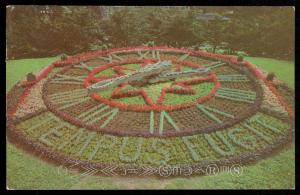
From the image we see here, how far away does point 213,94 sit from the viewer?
7.32m

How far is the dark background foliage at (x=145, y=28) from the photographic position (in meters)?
7.32

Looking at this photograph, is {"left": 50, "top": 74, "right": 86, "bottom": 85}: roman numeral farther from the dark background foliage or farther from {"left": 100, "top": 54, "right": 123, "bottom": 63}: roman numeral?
{"left": 100, "top": 54, "right": 123, "bottom": 63}: roman numeral

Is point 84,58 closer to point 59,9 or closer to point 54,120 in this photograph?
point 59,9

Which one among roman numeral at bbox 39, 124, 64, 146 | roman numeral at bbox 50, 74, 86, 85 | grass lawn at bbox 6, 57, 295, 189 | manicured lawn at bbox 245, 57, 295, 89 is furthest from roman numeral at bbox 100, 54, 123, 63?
grass lawn at bbox 6, 57, 295, 189

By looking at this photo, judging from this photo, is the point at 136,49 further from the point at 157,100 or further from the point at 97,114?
the point at 97,114

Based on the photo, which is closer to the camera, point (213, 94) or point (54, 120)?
point (54, 120)

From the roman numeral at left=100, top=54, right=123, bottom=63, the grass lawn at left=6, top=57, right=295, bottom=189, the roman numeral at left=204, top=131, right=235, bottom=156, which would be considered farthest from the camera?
the roman numeral at left=100, top=54, right=123, bottom=63

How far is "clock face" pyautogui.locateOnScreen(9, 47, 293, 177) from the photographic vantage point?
611cm

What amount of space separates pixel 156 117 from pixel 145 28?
2.30 metres

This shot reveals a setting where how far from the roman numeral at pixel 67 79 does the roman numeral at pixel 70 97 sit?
415mm

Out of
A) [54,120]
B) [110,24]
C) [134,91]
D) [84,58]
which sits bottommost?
[54,120]

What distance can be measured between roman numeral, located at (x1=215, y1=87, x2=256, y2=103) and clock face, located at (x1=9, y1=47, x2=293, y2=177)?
18mm
